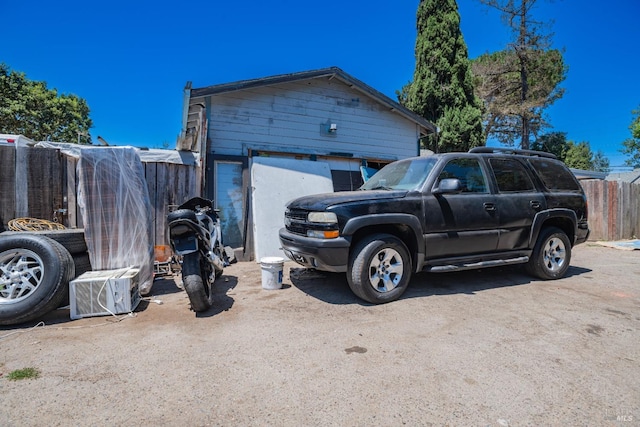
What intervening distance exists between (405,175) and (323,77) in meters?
4.71

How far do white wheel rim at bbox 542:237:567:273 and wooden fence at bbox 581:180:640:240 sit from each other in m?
6.90

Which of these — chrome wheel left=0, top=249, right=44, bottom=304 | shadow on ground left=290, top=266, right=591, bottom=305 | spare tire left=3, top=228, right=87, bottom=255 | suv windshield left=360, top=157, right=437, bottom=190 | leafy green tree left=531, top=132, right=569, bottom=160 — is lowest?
shadow on ground left=290, top=266, right=591, bottom=305

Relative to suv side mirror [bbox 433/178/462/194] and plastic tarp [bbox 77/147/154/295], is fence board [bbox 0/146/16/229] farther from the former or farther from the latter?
suv side mirror [bbox 433/178/462/194]

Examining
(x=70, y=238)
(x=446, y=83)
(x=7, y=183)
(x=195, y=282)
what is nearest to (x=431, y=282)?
(x=195, y=282)

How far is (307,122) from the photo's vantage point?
26.3 ft

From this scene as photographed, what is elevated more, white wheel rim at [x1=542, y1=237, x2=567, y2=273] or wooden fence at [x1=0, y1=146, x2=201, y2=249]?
wooden fence at [x1=0, y1=146, x2=201, y2=249]

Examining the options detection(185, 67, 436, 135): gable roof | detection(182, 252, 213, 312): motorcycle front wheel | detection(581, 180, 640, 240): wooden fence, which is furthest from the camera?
detection(581, 180, 640, 240): wooden fence

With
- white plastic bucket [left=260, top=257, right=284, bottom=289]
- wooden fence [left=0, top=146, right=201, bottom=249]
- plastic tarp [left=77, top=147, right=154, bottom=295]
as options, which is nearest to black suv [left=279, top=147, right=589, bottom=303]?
white plastic bucket [left=260, top=257, right=284, bottom=289]

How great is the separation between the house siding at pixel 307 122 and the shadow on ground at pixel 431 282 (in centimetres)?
348

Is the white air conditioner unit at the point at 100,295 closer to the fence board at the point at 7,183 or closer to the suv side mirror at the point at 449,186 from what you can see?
the fence board at the point at 7,183

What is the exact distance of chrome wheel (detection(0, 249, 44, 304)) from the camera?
3.38 metres

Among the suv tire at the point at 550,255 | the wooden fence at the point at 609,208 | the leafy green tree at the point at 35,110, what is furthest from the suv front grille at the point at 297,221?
the leafy green tree at the point at 35,110

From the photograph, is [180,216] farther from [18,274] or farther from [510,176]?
[510,176]

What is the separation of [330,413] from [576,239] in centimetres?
546
